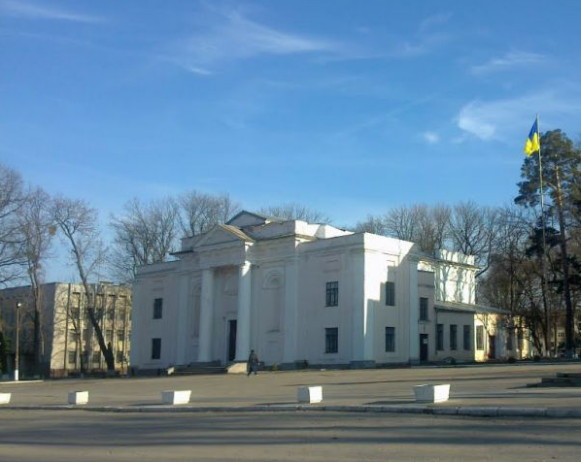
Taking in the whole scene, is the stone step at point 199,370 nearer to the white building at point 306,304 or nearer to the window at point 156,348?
the white building at point 306,304

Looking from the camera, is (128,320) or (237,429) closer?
(237,429)

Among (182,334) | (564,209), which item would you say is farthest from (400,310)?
(182,334)

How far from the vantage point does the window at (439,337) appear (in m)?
57.4

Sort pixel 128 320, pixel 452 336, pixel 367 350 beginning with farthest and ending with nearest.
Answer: pixel 128 320, pixel 452 336, pixel 367 350

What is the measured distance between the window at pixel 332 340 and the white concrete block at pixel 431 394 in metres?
31.6

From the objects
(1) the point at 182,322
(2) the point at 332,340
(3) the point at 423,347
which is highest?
(1) the point at 182,322

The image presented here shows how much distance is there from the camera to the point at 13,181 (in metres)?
53.6

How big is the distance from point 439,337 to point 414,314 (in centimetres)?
528

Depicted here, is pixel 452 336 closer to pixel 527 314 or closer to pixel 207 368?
pixel 527 314

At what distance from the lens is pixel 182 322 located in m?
61.5

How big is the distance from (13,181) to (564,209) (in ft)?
130

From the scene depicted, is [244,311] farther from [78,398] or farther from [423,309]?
[78,398]

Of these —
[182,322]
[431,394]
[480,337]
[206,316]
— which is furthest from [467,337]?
[431,394]

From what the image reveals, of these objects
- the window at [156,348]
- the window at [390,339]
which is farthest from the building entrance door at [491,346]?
the window at [156,348]
